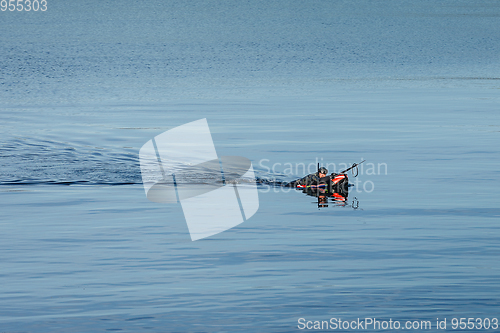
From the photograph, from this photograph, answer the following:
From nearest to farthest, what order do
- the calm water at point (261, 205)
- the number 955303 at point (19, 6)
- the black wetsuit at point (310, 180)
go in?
the calm water at point (261, 205) → the black wetsuit at point (310, 180) → the number 955303 at point (19, 6)

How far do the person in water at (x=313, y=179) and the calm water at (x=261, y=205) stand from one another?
57 cm

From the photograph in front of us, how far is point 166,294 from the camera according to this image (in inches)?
477

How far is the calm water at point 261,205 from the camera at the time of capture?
38.7ft

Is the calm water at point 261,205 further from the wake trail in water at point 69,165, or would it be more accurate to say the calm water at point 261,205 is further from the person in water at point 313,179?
the person in water at point 313,179

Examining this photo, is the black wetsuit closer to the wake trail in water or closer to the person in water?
the person in water

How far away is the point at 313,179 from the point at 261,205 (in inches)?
90.6

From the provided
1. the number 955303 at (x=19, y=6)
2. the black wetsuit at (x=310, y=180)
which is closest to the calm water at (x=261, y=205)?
the black wetsuit at (x=310, y=180)

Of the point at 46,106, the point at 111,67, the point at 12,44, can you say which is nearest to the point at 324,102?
the point at 46,106

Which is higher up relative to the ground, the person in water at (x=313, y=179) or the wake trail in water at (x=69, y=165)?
the wake trail in water at (x=69, y=165)

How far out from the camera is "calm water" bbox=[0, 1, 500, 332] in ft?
38.7

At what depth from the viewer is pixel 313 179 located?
21.1 m

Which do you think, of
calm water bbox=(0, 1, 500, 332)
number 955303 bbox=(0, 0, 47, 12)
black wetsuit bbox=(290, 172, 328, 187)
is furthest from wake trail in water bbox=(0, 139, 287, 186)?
number 955303 bbox=(0, 0, 47, 12)

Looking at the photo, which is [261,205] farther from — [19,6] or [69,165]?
[19,6]

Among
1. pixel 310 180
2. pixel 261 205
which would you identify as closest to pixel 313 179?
pixel 310 180
